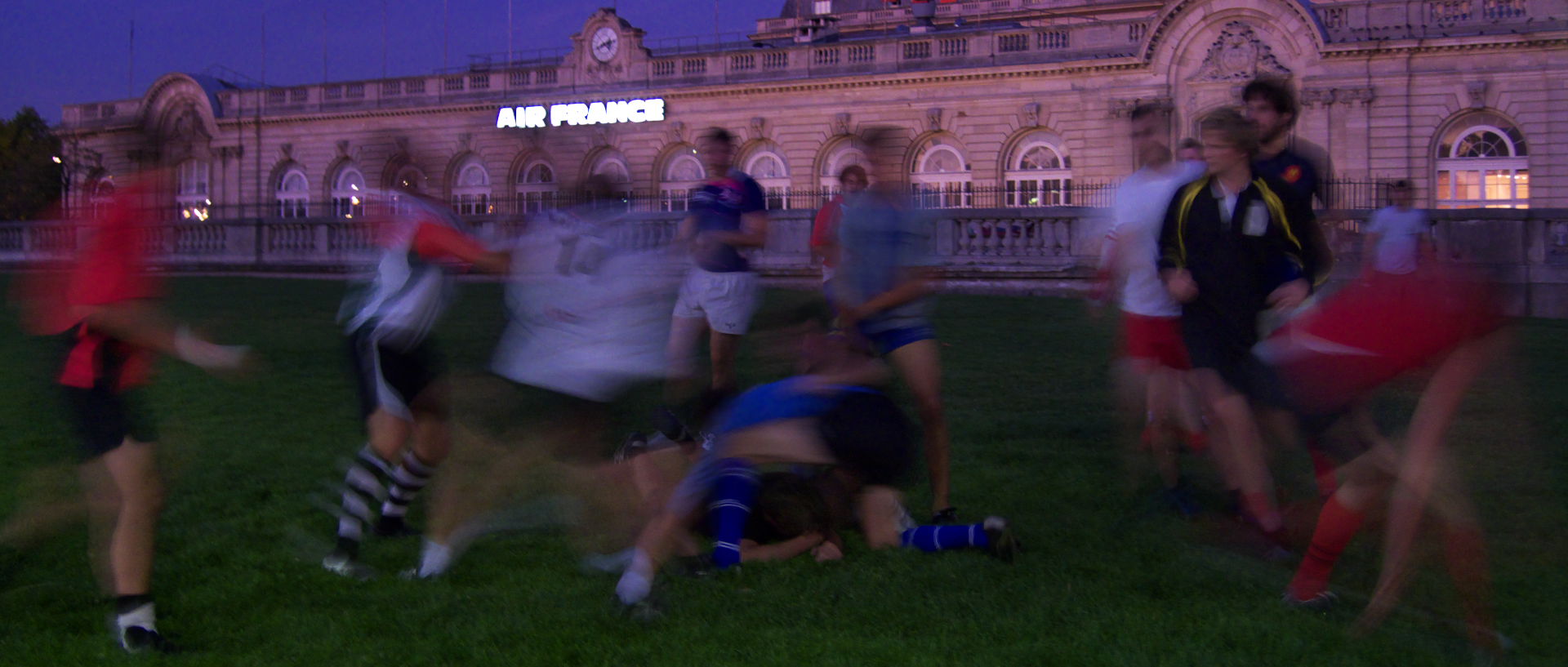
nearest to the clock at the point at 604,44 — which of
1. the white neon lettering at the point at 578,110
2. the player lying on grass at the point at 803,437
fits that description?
the white neon lettering at the point at 578,110

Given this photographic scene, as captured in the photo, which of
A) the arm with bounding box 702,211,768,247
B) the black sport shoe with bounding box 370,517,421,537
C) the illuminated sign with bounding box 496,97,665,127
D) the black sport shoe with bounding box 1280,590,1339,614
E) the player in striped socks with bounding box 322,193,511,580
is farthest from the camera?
the illuminated sign with bounding box 496,97,665,127

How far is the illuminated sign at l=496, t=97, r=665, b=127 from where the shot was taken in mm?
44719

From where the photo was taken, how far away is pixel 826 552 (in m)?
5.25

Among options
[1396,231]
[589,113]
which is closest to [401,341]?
[1396,231]

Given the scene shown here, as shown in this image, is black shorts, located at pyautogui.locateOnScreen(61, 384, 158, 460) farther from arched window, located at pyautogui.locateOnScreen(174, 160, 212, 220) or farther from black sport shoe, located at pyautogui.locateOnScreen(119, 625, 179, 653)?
arched window, located at pyautogui.locateOnScreen(174, 160, 212, 220)

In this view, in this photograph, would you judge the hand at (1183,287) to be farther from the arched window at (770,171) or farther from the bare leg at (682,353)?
the arched window at (770,171)

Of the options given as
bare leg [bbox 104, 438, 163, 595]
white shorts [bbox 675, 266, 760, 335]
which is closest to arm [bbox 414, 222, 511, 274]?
bare leg [bbox 104, 438, 163, 595]

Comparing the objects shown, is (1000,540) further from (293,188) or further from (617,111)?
(293,188)

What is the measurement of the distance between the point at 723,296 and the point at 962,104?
34.3 metres

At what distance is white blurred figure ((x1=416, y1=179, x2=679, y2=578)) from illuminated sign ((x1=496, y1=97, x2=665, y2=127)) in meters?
39.9

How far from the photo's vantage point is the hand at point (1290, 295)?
5.24 metres

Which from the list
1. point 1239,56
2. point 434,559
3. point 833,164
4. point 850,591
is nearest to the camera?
point 850,591

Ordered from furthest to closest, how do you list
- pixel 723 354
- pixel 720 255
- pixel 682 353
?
pixel 682 353 → pixel 723 354 → pixel 720 255

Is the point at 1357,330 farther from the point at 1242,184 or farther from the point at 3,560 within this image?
the point at 3,560
